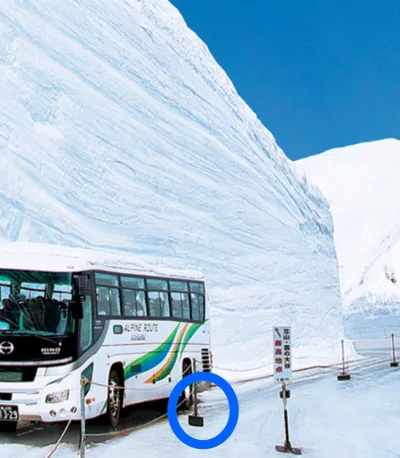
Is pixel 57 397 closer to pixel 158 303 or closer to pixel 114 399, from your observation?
pixel 114 399

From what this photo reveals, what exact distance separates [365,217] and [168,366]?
6018 cm

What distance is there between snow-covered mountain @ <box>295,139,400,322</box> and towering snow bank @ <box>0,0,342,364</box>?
71.2ft

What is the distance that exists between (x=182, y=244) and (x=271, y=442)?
13985 millimetres

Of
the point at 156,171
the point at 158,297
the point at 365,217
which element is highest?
the point at 365,217

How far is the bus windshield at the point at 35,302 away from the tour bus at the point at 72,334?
0.04 feet

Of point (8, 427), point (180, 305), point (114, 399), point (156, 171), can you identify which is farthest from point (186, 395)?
point (156, 171)

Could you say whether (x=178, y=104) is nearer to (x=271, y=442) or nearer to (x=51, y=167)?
(x=51, y=167)

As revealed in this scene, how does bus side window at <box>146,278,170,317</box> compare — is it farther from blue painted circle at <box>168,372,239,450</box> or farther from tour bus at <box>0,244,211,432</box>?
blue painted circle at <box>168,372,239,450</box>

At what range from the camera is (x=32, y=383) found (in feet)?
26.4

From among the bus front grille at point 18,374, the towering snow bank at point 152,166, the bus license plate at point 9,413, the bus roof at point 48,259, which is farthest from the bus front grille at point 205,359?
the towering snow bank at point 152,166

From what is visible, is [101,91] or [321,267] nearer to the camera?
[101,91]

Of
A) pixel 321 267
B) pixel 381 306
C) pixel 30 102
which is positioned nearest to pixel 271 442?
pixel 30 102

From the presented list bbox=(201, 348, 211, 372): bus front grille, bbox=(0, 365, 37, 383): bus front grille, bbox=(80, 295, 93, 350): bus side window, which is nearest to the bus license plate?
bbox=(0, 365, 37, 383): bus front grille

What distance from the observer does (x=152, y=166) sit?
22.8 m
